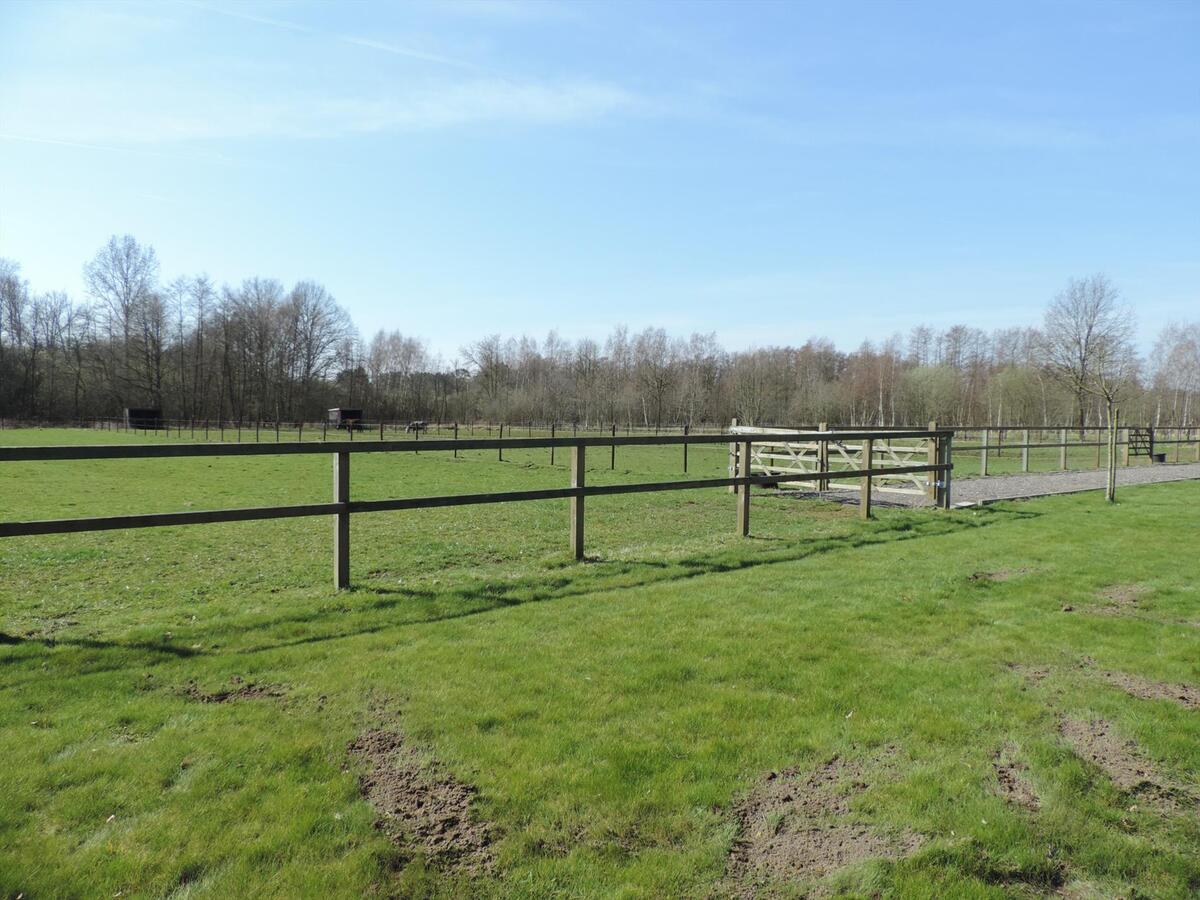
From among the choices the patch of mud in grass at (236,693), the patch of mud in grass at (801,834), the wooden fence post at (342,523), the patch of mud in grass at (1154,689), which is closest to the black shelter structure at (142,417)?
the wooden fence post at (342,523)

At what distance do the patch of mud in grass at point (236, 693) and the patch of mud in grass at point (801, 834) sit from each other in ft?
8.23

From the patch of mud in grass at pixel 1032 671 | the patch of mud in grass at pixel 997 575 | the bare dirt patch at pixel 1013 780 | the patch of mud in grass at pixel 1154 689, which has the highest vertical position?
the patch of mud in grass at pixel 997 575

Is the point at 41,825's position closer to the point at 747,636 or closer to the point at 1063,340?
the point at 747,636

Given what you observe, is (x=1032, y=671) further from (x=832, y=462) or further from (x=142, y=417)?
(x=142, y=417)

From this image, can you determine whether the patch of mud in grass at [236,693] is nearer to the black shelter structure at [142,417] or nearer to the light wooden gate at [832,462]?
the light wooden gate at [832,462]

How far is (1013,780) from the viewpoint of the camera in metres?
2.99

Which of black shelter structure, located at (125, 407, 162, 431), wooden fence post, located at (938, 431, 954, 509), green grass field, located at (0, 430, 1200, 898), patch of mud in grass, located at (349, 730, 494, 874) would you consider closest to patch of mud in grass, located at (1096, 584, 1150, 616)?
green grass field, located at (0, 430, 1200, 898)

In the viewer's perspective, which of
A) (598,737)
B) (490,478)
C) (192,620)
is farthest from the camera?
(490,478)

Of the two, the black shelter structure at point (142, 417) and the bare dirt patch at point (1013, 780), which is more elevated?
the black shelter structure at point (142, 417)

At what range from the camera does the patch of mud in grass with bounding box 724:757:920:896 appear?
2.40 meters

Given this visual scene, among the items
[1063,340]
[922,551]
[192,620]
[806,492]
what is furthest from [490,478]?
[1063,340]

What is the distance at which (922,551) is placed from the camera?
26.7ft

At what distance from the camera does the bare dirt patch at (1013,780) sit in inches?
111

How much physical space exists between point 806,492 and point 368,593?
11375 mm
